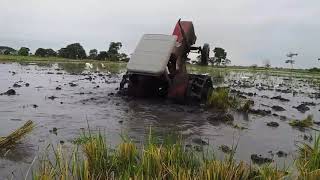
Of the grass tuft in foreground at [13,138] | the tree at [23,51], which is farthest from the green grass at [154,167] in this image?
the tree at [23,51]

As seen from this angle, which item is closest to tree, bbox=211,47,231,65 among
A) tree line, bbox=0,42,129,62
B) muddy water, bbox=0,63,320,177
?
tree line, bbox=0,42,129,62

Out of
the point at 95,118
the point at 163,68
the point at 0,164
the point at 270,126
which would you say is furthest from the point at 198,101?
the point at 0,164

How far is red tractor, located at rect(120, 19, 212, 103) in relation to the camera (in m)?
16.8

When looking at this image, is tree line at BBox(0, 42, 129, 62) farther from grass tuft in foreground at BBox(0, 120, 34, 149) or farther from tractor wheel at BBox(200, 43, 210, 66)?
grass tuft in foreground at BBox(0, 120, 34, 149)

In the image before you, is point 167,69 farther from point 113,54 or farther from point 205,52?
point 113,54

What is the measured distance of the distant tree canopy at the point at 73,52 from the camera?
9141 centimetres

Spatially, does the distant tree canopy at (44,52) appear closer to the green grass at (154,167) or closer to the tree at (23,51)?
the tree at (23,51)

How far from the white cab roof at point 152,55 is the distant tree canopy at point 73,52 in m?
75.4

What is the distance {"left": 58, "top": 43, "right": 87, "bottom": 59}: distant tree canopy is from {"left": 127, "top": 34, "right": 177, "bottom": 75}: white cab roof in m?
75.4

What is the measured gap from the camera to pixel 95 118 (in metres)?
13.9

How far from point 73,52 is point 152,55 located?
76.4m

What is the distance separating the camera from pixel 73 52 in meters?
91.4

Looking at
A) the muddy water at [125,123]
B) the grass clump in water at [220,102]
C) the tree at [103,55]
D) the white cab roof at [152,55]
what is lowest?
the muddy water at [125,123]

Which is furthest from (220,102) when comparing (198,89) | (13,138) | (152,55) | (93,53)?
(93,53)
